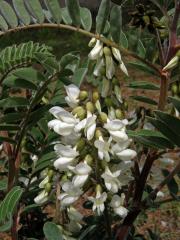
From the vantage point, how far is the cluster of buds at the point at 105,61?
92 centimetres

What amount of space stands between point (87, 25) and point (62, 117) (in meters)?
0.21

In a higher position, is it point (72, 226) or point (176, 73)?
point (176, 73)

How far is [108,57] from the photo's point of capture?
3.05 ft

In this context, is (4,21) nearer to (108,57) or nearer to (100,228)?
(108,57)

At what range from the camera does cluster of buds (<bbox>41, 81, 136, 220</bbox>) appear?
89cm

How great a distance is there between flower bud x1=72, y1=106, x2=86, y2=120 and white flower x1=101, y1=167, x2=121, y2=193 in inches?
3.4

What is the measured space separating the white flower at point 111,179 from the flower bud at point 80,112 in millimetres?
87

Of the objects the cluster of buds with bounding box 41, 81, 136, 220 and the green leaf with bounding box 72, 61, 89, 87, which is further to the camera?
the green leaf with bounding box 72, 61, 89, 87

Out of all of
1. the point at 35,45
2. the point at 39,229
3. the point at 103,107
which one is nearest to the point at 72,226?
the point at 103,107

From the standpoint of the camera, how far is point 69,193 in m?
0.95

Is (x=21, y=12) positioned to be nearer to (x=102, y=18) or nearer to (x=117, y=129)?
(x=102, y=18)

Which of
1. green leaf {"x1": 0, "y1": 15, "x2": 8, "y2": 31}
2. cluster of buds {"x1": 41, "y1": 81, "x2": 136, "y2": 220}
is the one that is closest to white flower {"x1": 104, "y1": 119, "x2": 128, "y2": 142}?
cluster of buds {"x1": 41, "y1": 81, "x2": 136, "y2": 220}

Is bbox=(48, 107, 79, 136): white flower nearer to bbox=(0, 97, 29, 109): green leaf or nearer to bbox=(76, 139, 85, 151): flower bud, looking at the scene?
bbox=(76, 139, 85, 151): flower bud

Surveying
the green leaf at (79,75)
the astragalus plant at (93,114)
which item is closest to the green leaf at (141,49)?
A: the astragalus plant at (93,114)
